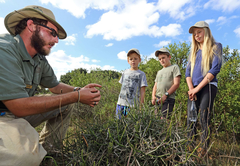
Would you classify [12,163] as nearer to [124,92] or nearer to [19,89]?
[19,89]

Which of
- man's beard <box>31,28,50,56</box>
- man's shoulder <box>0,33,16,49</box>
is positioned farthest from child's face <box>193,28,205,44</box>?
man's shoulder <box>0,33,16,49</box>

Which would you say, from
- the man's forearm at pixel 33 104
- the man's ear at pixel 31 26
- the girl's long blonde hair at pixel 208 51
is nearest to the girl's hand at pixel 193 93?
the girl's long blonde hair at pixel 208 51

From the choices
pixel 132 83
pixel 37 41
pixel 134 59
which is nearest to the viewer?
pixel 37 41

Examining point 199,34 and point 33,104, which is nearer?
point 33,104

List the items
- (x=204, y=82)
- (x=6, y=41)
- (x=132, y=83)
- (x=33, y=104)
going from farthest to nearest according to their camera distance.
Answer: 1. (x=132, y=83)
2. (x=204, y=82)
3. (x=6, y=41)
4. (x=33, y=104)

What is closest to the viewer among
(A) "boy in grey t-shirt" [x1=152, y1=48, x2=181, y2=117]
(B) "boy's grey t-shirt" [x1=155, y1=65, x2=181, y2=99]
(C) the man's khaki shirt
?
(C) the man's khaki shirt

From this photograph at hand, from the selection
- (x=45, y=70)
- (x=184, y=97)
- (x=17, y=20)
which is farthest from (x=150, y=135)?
(x=184, y=97)

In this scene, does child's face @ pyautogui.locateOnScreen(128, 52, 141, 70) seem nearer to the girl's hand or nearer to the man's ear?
the girl's hand

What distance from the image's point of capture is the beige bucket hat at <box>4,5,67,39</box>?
199 centimetres

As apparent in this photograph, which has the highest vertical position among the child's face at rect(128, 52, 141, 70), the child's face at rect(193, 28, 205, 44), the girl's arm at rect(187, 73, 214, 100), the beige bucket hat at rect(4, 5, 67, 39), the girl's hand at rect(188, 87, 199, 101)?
the child's face at rect(193, 28, 205, 44)

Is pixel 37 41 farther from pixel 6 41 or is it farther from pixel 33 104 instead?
pixel 33 104

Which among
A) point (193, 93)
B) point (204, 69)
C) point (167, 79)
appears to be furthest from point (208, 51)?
point (167, 79)

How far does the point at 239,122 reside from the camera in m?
3.59

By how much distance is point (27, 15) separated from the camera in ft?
6.77
